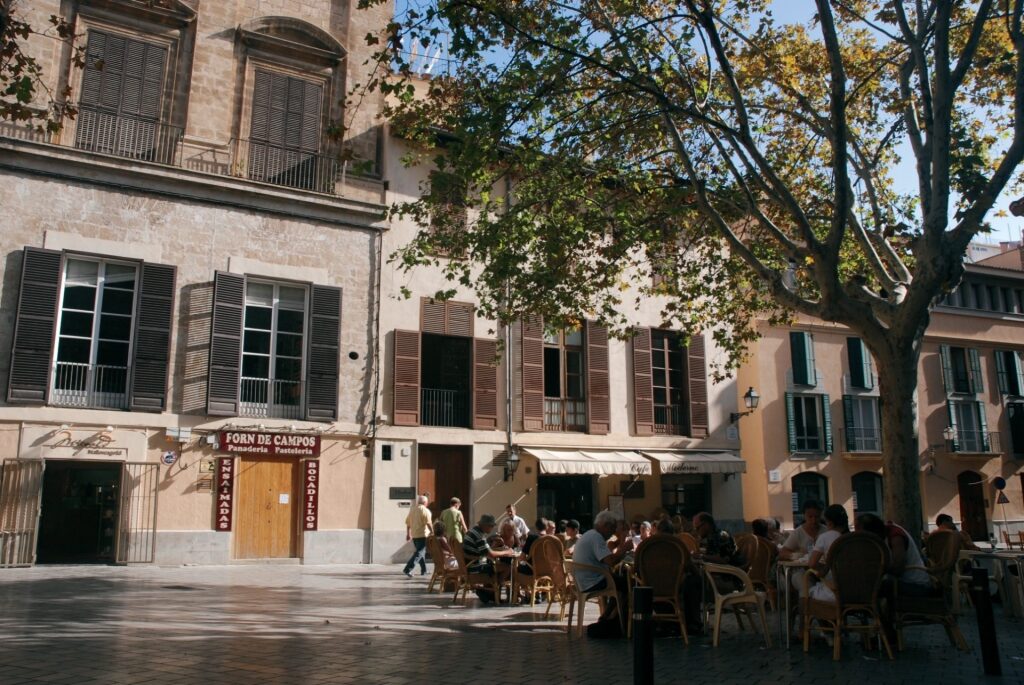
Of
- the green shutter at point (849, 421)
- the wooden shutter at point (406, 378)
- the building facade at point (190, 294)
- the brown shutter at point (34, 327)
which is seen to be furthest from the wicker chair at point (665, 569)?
the green shutter at point (849, 421)

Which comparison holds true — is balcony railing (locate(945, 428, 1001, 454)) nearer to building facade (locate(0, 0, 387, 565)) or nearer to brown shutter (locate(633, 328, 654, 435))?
brown shutter (locate(633, 328, 654, 435))

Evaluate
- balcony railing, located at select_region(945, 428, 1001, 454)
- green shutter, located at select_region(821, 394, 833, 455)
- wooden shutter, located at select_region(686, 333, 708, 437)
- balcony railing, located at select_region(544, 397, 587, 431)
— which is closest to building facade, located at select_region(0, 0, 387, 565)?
balcony railing, located at select_region(544, 397, 587, 431)

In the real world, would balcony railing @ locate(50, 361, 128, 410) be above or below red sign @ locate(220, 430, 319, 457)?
above

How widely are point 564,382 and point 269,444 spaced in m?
7.68

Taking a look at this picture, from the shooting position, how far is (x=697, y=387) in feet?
75.6

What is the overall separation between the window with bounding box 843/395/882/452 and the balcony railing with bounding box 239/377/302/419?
55.5ft

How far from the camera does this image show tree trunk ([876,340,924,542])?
10.7m

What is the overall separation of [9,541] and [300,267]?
24.1ft

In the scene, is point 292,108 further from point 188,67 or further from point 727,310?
point 727,310

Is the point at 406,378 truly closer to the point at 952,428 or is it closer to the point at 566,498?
the point at 566,498

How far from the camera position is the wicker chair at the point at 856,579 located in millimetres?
6773

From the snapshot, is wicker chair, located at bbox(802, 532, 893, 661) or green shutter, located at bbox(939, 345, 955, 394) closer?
wicker chair, located at bbox(802, 532, 893, 661)

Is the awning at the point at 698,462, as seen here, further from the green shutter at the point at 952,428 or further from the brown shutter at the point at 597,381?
the green shutter at the point at 952,428

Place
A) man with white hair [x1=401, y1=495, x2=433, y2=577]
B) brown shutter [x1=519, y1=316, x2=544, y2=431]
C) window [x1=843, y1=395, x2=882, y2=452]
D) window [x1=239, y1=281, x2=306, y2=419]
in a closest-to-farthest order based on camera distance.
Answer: man with white hair [x1=401, y1=495, x2=433, y2=577], window [x1=239, y1=281, x2=306, y2=419], brown shutter [x1=519, y1=316, x2=544, y2=431], window [x1=843, y1=395, x2=882, y2=452]
